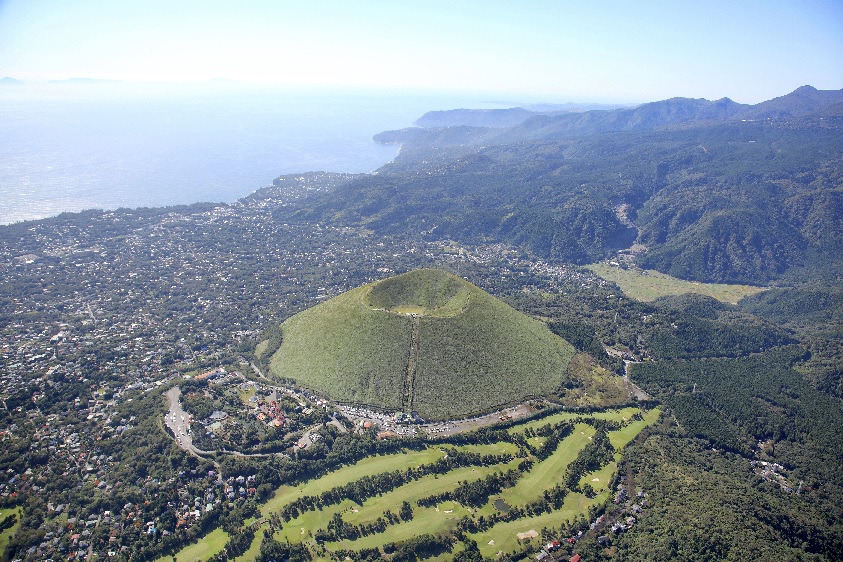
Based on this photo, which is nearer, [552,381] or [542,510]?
[542,510]

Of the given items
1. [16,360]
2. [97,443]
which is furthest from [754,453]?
[16,360]

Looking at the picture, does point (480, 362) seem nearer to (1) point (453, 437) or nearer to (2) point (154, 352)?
(1) point (453, 437)

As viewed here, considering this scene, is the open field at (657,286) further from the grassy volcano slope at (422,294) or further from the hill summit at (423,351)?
the grassy volcano slope at (422,294)

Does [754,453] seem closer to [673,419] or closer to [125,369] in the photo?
[673,419]

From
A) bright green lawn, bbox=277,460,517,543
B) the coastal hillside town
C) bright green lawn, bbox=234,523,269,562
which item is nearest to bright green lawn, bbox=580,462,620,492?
bright green lawn, bbox=277,460,517,543

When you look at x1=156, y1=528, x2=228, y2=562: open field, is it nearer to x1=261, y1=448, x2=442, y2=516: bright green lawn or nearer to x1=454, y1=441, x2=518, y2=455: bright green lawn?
x1=261, y1=448, x2=442, y2=516: bright green lawn

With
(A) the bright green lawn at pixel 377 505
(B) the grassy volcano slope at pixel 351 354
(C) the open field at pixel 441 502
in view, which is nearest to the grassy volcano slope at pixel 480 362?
(B) the grassy volcano slope at pixel 351 354

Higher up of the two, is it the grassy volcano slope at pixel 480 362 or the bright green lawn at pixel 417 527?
the grassy volcano slope at pixel 480 362

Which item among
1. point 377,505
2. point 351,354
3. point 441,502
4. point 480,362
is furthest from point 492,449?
point 351,354
